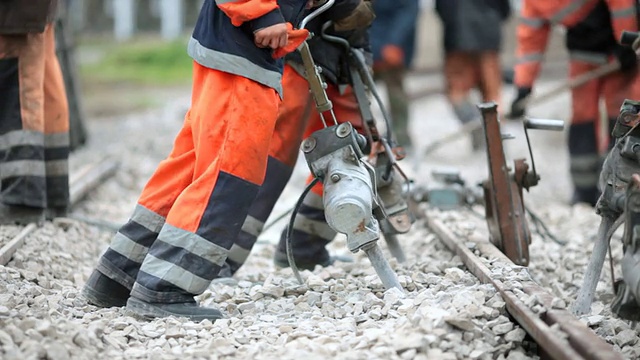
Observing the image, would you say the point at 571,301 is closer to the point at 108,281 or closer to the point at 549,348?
the point at 549,348

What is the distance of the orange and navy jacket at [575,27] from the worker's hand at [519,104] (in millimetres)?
43

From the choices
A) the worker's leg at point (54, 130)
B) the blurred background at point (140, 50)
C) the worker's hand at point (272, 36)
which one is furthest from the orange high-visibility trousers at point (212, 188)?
the blurred background at point (140, 50)

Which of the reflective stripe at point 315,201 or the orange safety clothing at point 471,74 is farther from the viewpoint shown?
the orange safety clothing at point 471,74

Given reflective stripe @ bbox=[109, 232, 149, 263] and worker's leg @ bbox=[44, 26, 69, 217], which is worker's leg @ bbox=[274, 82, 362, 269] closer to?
reflective stripe @ bbox=[109, 232, 149, 263]

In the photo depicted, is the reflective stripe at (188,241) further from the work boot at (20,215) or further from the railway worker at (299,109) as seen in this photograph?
the work boot at (20,215)

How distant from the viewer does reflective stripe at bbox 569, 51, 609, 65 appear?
22.1ft

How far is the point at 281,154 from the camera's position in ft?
14.6

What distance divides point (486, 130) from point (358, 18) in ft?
2.45

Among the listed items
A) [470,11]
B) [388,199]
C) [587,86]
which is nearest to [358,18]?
[388,199]

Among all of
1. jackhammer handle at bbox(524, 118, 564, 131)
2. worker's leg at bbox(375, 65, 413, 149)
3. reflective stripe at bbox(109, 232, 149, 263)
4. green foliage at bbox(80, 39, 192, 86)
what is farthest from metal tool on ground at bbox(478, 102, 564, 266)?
green foliage at bbox(80, 39, 192, 86)

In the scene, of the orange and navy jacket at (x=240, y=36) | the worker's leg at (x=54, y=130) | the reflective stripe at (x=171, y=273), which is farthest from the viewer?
the worker's leg at (x=54, y=130)

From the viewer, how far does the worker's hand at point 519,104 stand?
7070 millimetres

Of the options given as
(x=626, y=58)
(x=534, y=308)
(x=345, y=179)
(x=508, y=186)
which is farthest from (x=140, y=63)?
(x=534, y=308)

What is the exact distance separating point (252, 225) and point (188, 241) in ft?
3.07
